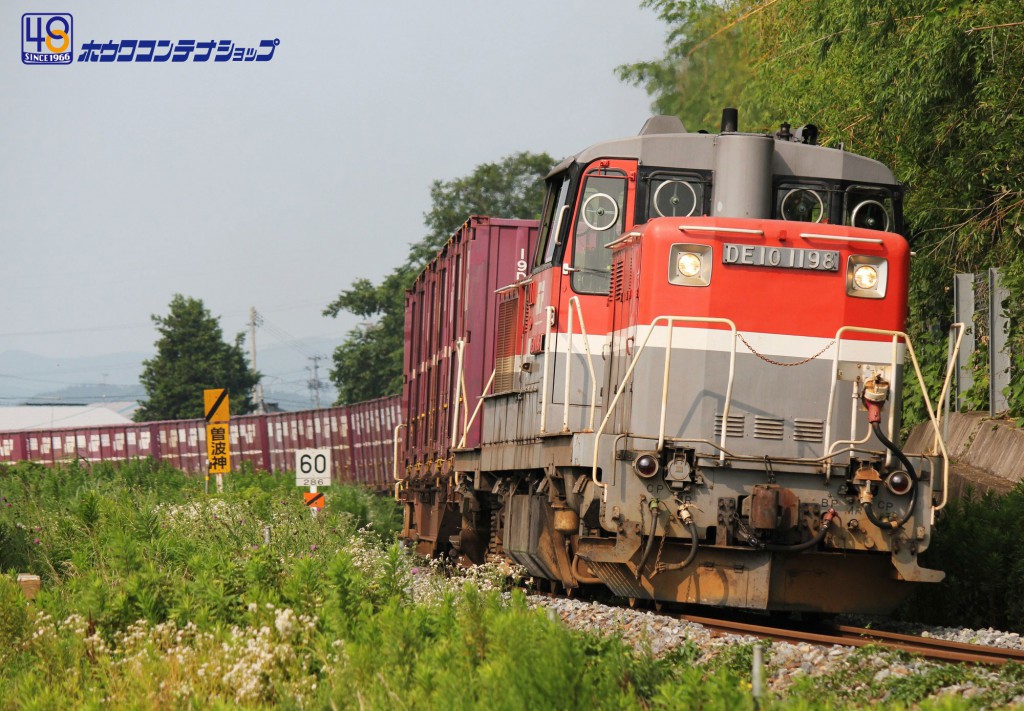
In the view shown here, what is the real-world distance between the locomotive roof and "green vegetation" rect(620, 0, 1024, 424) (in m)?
4.78

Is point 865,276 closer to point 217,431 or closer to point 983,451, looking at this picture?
point 983,451

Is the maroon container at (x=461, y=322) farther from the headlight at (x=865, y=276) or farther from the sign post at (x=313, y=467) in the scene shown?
the headlight at (x=865, y=276)

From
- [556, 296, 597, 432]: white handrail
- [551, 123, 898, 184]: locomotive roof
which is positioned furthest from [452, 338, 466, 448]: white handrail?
[551, 123, 898, 184]: locomotive roof

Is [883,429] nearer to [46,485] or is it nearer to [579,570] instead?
[579,570]

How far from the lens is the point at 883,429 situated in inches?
367

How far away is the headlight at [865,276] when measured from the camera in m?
9.35

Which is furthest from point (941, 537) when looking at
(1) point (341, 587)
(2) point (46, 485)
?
(2) point (46, 485)

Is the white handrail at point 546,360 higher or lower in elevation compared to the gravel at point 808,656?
higher

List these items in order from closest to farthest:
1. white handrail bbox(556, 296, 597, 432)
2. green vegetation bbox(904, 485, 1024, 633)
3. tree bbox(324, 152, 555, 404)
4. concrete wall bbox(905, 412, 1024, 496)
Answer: white handrail bbox(556, 296, 597, 432) → green vegetation bbox(904, 485, 1024, 633) → concrete wall bbox(905, 412, 1024, 496) → tree bbox(324, 152, 555, 404)

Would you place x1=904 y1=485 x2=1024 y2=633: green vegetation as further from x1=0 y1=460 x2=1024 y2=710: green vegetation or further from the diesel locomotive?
x1=0 y1=460 x2=1024 y2=710: green vegetation

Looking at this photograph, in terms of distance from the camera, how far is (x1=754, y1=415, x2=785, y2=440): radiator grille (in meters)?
9.27

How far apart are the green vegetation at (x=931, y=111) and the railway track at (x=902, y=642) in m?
7.47

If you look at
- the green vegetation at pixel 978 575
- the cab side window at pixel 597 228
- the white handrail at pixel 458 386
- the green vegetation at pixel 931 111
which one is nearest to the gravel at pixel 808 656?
the green vegetation at pixel 978 575

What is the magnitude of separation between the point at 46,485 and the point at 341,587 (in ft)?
40.8
